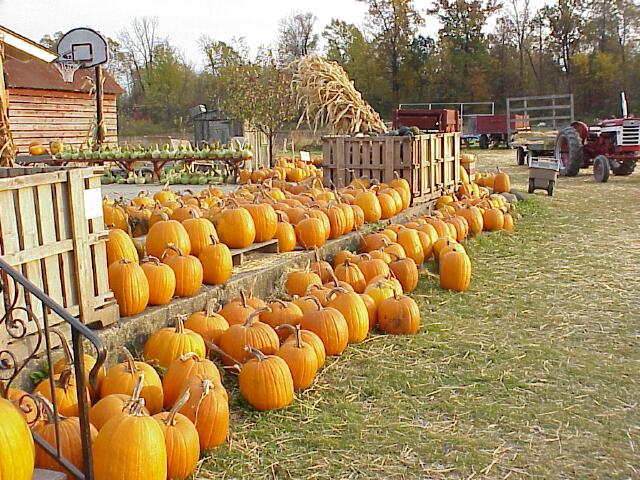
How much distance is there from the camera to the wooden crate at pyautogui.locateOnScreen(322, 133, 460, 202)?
8.87 m

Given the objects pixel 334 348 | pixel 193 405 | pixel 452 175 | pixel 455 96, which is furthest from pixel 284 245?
pixel 455 96

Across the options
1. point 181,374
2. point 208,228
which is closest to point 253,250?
point 208,228

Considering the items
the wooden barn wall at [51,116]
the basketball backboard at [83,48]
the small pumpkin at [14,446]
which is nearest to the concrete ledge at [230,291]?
the small pumpkin at [14,446]

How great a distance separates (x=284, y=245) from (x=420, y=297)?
4.32 feet

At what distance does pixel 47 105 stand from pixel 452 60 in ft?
104

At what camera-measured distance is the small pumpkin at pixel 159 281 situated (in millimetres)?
4334

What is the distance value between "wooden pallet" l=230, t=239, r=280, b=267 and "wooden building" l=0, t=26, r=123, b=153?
13751mm

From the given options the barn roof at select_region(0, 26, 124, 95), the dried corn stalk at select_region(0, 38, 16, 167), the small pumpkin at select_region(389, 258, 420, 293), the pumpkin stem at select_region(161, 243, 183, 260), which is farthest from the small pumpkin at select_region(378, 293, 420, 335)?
the barn roof at select_region(0, 26, 124, 95)

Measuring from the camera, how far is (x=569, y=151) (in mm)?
16219

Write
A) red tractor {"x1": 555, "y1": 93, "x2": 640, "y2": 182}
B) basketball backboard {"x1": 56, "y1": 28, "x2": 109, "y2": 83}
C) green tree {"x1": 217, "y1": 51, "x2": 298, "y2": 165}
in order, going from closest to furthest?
1. basketball backboard {"x1": 56, "y1": 28, "x2": 109, "y2": 83}
2. red tractor {"x1": 555, "y1": 93, "x2": 640, "y2": 182}
3. green tree {"x1": 217, "y1": 51, "x2": 298, "y2": 165}

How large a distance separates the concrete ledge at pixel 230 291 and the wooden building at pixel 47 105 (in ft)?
45.5

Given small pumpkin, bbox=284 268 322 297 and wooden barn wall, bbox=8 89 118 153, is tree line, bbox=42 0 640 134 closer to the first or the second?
wooden barn wall, bbox=8 89 118 153

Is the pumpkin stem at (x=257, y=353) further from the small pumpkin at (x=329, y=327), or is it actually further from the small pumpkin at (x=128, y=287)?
the small pumpkin at (x=128, y=287)

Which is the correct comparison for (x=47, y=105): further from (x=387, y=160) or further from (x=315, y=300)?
(x=315, y=300)
